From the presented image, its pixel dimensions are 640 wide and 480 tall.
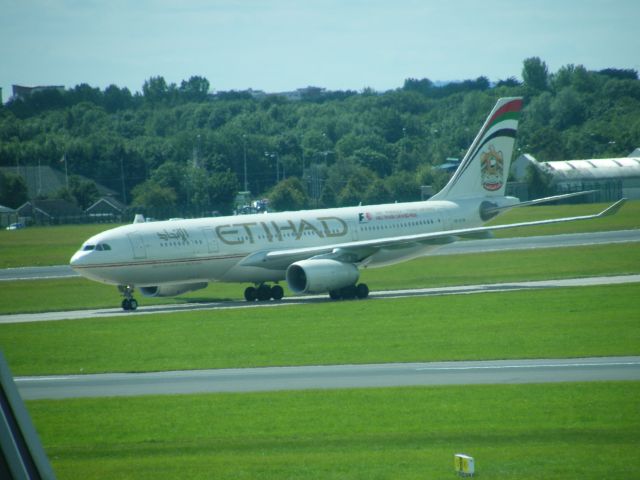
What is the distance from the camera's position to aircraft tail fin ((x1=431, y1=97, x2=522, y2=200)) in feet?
162

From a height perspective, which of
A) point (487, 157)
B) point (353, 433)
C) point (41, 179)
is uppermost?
point (487, 157)

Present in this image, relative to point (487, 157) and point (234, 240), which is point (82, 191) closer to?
point (487, 157)

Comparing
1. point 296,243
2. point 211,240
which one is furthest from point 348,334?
point 296,243

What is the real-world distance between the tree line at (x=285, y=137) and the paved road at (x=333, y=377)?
67.1 metres

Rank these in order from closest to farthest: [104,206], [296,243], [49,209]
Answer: [296,243]
[49,209]
[104,206]

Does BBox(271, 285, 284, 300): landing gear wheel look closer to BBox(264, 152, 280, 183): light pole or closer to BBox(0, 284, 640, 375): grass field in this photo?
BBox(0, 284, 640, 375): grass field

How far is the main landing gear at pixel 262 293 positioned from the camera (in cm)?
4338

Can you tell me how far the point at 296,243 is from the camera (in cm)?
4400

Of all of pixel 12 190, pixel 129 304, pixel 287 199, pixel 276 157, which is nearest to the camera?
pixel 129 304

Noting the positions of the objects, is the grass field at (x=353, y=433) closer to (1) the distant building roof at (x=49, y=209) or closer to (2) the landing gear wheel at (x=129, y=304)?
(2) the landing gear wheel at (x=129, y=304)

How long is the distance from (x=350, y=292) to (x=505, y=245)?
79.9ft

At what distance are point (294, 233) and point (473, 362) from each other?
2091cm

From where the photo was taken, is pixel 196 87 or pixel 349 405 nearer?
pixel 349 405

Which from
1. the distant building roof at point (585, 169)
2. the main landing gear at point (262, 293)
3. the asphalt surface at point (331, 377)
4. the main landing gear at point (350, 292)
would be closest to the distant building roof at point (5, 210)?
the distant building roof at point (585, 169)
